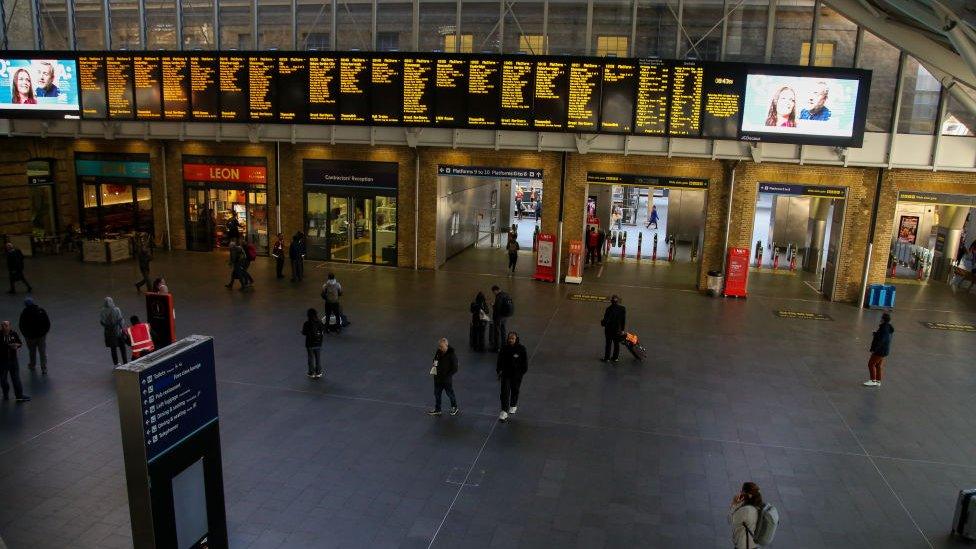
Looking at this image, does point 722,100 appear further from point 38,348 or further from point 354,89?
point 38,348

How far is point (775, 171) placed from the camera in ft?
64.5

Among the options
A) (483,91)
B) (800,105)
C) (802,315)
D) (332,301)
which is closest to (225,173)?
(483,91)

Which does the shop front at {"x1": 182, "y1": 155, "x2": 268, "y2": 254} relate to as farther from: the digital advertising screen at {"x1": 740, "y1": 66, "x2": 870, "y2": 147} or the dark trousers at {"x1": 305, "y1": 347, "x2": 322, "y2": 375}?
the digital advertising screen at {"x1": 740, "y1": 66, "x2": 870, "y2": 147}

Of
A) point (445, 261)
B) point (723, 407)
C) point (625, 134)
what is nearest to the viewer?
point (723, 407)

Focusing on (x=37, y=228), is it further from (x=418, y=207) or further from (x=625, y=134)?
(x=625, y=134)

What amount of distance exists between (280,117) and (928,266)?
21981 millimetres

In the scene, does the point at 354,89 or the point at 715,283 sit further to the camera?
the point at 715,283

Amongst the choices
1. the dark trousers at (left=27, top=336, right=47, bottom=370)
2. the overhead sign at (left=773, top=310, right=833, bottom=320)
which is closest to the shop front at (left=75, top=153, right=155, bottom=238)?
the dark trousers at (left=27, top=336, right=47, bottom=370)

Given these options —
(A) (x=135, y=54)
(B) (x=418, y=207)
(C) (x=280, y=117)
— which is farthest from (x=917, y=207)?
(A) (x=135, y=54)

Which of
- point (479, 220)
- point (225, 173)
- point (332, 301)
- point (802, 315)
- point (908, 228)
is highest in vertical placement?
point (225, 173)

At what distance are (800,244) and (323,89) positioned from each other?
18.3 metres

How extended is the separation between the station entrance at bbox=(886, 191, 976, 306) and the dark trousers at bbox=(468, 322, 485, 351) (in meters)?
13.8

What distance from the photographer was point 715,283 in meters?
20.1

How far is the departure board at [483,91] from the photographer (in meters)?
17.9
